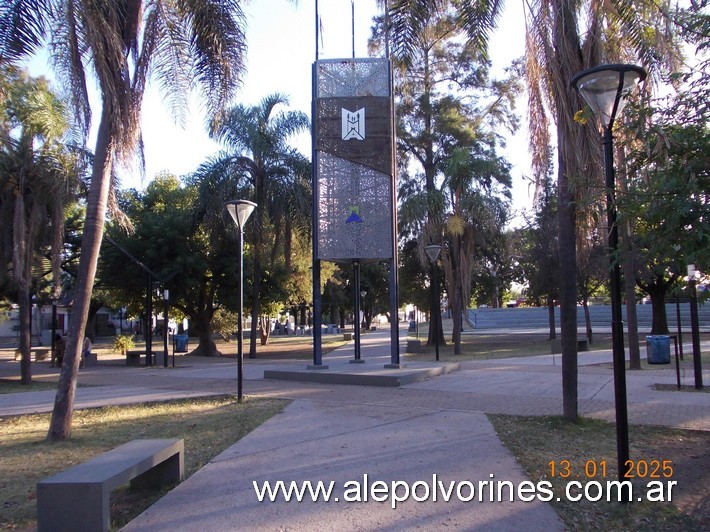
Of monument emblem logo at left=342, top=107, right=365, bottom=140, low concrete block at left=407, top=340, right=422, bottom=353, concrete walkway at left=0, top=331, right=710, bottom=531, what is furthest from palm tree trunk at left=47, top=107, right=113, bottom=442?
low concrete block at left=407, top=340, right=422, bottom=353

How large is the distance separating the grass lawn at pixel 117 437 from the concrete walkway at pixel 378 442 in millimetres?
363

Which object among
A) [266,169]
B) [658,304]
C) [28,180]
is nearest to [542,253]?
[658,304]

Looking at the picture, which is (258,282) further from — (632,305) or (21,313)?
(632,305)

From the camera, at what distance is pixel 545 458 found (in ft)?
20.9

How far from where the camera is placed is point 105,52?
7707 millimetres

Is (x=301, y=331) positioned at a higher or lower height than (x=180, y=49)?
lower

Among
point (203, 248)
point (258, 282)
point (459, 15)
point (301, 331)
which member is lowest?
point (301, 331)

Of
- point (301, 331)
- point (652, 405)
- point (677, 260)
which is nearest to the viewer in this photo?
point (677, 260)

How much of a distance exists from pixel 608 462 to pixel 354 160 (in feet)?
37.5

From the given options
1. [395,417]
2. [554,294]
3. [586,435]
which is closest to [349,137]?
[395,417]

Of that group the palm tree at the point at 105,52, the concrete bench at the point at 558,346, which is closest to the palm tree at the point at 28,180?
the palm tree at the point at 105,52

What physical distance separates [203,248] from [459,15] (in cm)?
1892

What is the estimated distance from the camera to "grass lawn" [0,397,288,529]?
526 centimetres

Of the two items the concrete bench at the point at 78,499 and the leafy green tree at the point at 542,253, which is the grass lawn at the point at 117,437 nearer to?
the concrete bench at the point at 78,499
